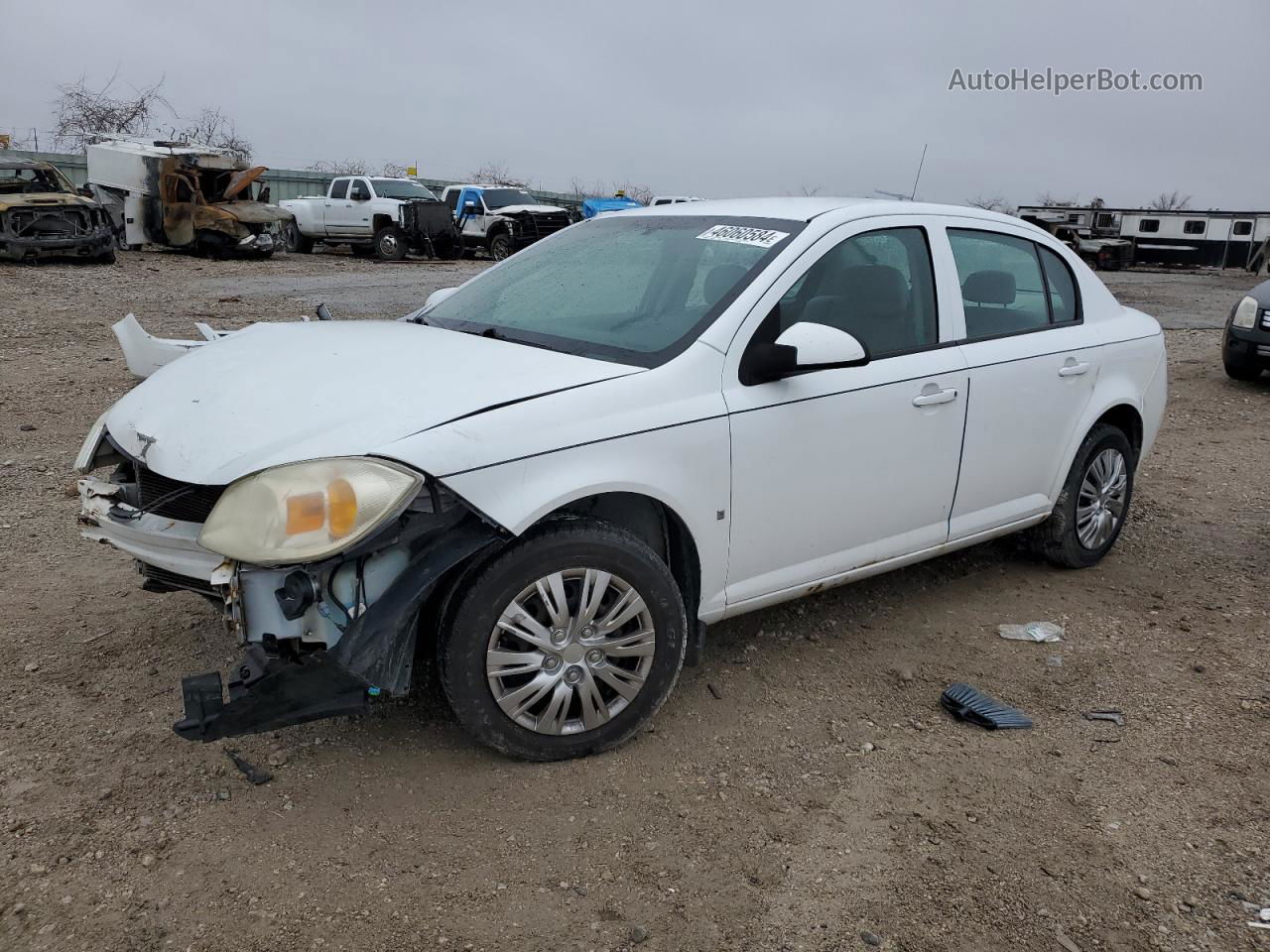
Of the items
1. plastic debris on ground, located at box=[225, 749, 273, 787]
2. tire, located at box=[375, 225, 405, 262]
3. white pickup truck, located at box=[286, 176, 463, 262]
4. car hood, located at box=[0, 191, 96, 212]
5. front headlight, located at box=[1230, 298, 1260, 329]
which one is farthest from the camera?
tire, located at box=[375, 225, 405, 262]

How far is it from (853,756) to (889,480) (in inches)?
40.1

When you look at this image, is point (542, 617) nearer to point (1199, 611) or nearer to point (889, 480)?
point (889, 480)

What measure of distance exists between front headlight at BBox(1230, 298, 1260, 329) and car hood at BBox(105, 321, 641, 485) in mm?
9169

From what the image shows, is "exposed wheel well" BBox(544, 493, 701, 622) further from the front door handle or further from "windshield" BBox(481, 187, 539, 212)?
"windshield" BBox(481, 187, 539, 212)

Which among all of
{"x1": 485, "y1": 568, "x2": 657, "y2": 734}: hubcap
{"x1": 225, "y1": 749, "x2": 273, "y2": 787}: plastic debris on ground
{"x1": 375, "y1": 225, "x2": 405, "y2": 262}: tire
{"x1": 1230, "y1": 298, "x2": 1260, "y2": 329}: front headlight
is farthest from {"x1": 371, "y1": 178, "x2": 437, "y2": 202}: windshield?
{"x1": 485, "y1": 568, "x2": 657, "y2": 734}: hubcap

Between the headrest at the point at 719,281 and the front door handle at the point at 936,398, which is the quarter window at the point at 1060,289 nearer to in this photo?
the front door handle at the point at 936,398

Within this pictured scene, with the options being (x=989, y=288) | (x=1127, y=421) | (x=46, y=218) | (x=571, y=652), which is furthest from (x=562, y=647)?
(x=46, y=218)

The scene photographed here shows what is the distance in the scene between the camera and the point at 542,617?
2.98 metres

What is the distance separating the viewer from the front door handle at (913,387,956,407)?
3.78 meters

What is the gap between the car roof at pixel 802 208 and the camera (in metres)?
3.86

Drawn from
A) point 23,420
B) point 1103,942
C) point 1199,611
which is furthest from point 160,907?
point 23,420

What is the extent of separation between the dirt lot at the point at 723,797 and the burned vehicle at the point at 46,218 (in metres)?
13.9

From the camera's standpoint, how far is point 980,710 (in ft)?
11.7

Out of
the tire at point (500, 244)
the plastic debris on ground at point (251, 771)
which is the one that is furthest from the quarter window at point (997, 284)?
the tire at point (500, 244)
